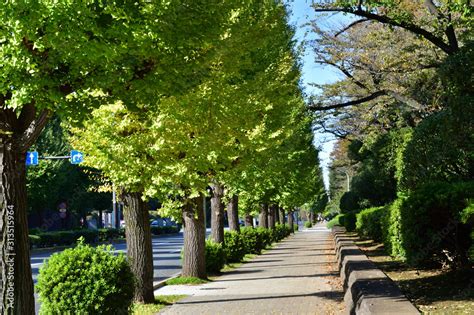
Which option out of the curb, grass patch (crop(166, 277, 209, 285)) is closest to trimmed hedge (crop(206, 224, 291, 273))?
grass patch (crop(166, 277, 209, 285))

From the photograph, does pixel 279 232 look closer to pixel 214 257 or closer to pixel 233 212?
pixel 233 212

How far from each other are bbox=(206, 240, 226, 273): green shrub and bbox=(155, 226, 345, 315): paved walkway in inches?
18.9

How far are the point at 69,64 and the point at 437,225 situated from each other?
287 inches

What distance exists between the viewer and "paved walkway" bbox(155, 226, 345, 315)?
11.4 metres

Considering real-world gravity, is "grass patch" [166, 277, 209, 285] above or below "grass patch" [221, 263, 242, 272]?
above

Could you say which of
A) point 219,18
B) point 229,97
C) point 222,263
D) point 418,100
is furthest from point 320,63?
point 219,18

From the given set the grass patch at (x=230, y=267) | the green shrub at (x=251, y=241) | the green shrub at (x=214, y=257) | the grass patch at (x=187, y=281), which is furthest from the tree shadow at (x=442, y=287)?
the green shrub at (x=251, y=241)

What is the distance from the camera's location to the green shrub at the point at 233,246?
2295cm

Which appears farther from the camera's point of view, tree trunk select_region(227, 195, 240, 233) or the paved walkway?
tree trunk select_region(227, 195, 240, 233)

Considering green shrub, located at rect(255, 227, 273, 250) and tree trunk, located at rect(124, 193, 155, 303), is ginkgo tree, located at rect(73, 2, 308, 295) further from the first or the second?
green shrub, located at rect(255, 227, 273, 250)

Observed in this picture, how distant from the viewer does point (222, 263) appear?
784 inches

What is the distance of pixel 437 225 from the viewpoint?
1081 cm

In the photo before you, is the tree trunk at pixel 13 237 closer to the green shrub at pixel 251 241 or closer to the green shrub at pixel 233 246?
the green shrub at pixel 233 246

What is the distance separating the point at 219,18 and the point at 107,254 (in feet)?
13.3
